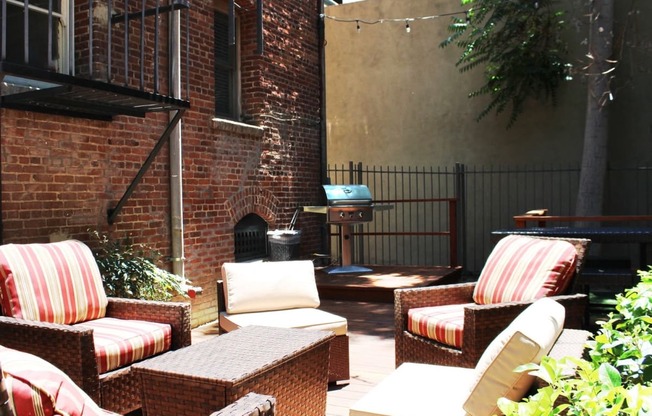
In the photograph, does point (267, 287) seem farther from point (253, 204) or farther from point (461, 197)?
point (461, 197)

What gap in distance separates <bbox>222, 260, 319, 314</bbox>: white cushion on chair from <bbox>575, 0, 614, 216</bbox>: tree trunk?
5.81 m

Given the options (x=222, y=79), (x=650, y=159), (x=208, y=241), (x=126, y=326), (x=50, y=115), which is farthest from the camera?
(x=650, y=159)

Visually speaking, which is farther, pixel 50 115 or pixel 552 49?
pixel 552 49

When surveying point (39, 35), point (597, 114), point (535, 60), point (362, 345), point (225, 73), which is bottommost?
point (362, 345)

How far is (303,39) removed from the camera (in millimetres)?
8125

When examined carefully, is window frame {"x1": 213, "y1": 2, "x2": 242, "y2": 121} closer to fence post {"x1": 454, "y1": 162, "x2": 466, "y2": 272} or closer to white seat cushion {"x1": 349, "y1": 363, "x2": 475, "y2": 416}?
fence post {"x1": 454, "y1": 162, "x2": 466, "y2": 272}

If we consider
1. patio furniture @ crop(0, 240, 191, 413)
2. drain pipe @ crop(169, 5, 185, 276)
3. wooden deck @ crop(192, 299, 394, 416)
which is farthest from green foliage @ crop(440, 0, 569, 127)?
patio furniture @ crop(0, 240, 191, 413)

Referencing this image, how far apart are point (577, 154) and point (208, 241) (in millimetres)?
6515

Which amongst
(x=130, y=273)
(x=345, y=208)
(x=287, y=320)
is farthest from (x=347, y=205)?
(x=287, y=320)

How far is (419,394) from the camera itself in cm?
245

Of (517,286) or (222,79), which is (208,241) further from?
(517,286)

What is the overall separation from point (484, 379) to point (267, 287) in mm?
2343

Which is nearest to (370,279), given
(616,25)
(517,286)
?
(517,286)

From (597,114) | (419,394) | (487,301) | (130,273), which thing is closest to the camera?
(419,394)
